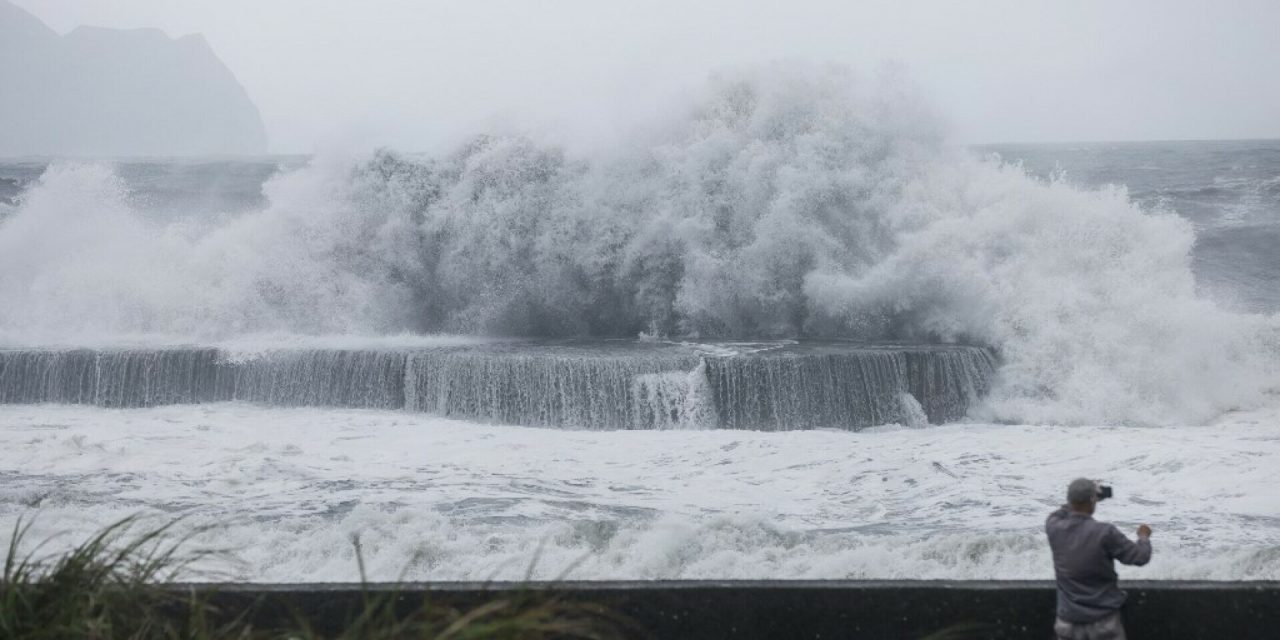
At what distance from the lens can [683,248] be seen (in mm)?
16797

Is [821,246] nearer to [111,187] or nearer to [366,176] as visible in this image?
[366,176]

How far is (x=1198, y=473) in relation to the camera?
365 inches

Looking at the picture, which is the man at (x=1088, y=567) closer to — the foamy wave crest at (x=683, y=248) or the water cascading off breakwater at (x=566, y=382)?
the water cascading off breakwater at (x=566, y=382)

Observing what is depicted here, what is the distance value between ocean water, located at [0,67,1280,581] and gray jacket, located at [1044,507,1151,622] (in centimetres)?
270

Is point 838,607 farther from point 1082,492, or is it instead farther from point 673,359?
point 673,359

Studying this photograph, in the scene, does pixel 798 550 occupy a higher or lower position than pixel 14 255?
lower

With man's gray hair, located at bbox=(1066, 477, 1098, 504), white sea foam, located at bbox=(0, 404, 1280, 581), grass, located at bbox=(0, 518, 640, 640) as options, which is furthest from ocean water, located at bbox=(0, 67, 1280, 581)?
man's gray hair, located at bbox=(1066, 477, 1098, 504)

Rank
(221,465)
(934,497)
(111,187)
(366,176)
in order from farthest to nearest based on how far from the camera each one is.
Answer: (111,187)
(366,176)
(221,465)
(934,497)

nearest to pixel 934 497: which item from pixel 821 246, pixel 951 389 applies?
pixel 951 389

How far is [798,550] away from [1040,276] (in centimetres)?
875

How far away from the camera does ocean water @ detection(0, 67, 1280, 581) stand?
7.77 metres

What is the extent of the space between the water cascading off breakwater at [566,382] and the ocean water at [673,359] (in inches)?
1.8

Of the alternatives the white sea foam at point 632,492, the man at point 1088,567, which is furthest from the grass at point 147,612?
the white sea foam at point 632,492

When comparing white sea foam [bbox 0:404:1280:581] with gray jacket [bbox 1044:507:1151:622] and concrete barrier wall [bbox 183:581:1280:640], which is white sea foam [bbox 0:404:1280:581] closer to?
concrete barrier wall [bbox 183:581:1280:640]
